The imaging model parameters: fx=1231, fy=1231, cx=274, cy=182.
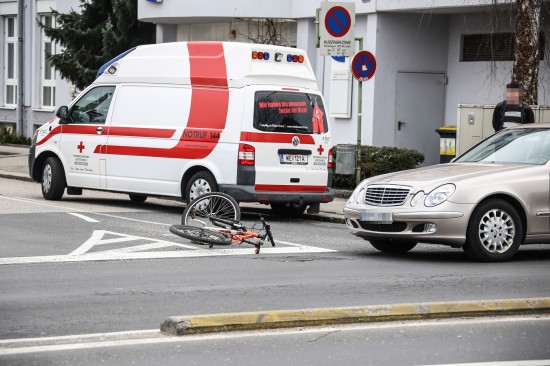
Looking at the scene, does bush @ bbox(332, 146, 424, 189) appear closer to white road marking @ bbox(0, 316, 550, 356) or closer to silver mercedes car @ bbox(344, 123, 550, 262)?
silver mercedes car @ bbox(344, 123, 550, 262)

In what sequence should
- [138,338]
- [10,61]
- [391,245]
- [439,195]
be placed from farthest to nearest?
1. [10,61]
2. [391,245]
3. [439,195]
4. [138,338]

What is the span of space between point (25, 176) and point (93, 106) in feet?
21.6

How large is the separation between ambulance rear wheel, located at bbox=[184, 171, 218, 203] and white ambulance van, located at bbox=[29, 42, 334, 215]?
1 centimetres

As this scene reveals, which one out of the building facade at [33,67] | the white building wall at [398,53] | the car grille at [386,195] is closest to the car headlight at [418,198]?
the car grille at [386,195]

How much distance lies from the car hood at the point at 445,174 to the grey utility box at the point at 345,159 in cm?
709

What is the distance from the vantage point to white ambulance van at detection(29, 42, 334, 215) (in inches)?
672

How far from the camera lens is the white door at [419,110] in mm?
26234

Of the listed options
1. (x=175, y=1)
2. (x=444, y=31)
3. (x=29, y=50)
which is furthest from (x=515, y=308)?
(x=29, y=50)

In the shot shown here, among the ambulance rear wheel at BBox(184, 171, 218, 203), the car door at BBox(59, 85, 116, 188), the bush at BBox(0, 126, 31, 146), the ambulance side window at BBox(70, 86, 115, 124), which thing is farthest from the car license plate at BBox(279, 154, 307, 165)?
the bush at BBox(0, 126, 31, 146)

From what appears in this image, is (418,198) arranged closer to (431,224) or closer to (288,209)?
(431,224)

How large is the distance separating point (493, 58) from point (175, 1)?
875 cm

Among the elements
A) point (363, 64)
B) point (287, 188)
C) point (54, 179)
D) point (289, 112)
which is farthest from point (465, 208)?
point (54, 179)

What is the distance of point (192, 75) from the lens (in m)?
17.7

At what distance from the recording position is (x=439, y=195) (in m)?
12.5
